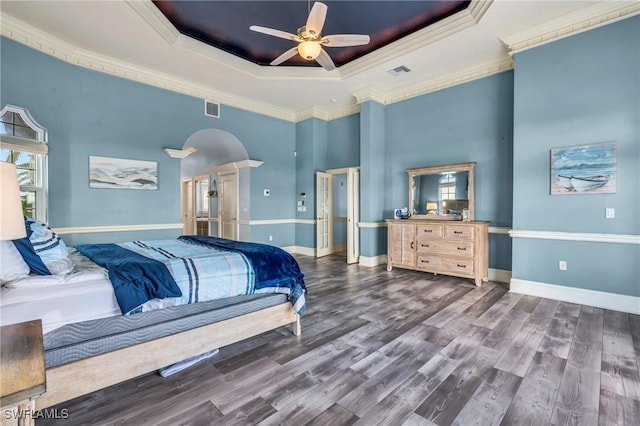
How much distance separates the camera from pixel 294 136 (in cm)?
731

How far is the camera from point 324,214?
708 cm

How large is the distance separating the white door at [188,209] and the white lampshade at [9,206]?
8387 mm

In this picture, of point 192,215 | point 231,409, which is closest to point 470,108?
point 231,409

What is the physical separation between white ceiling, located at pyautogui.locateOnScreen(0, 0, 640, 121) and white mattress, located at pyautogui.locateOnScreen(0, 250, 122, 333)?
3291 mm

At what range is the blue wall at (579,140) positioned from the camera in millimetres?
3250

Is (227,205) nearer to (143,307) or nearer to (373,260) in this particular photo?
(373,260)

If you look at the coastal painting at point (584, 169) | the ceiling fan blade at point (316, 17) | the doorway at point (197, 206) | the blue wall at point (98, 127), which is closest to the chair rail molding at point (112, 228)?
the blue wall at point (98, 127)

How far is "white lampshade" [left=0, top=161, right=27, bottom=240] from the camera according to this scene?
1.14m

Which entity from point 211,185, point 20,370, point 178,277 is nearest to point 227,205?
point 211,185

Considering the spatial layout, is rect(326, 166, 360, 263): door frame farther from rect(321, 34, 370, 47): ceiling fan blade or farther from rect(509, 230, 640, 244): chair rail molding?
rect(321, 34, 370, 47): ceiling fan blade

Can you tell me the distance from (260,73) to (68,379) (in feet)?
16.1

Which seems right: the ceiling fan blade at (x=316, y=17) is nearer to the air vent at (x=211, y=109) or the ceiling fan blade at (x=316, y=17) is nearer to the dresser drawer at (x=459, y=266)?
the air vent at (x=211, y=109)

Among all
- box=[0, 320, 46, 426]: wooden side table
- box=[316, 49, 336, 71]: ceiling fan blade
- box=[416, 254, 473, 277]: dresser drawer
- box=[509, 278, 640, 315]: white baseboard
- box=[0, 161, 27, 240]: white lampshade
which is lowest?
box=[509, 278, 640, 315]: white baseboard

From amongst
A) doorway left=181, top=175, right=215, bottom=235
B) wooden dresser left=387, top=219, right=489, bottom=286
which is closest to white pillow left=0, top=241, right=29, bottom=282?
wooden dresser left=387, top=219, right=489, bottom=286
